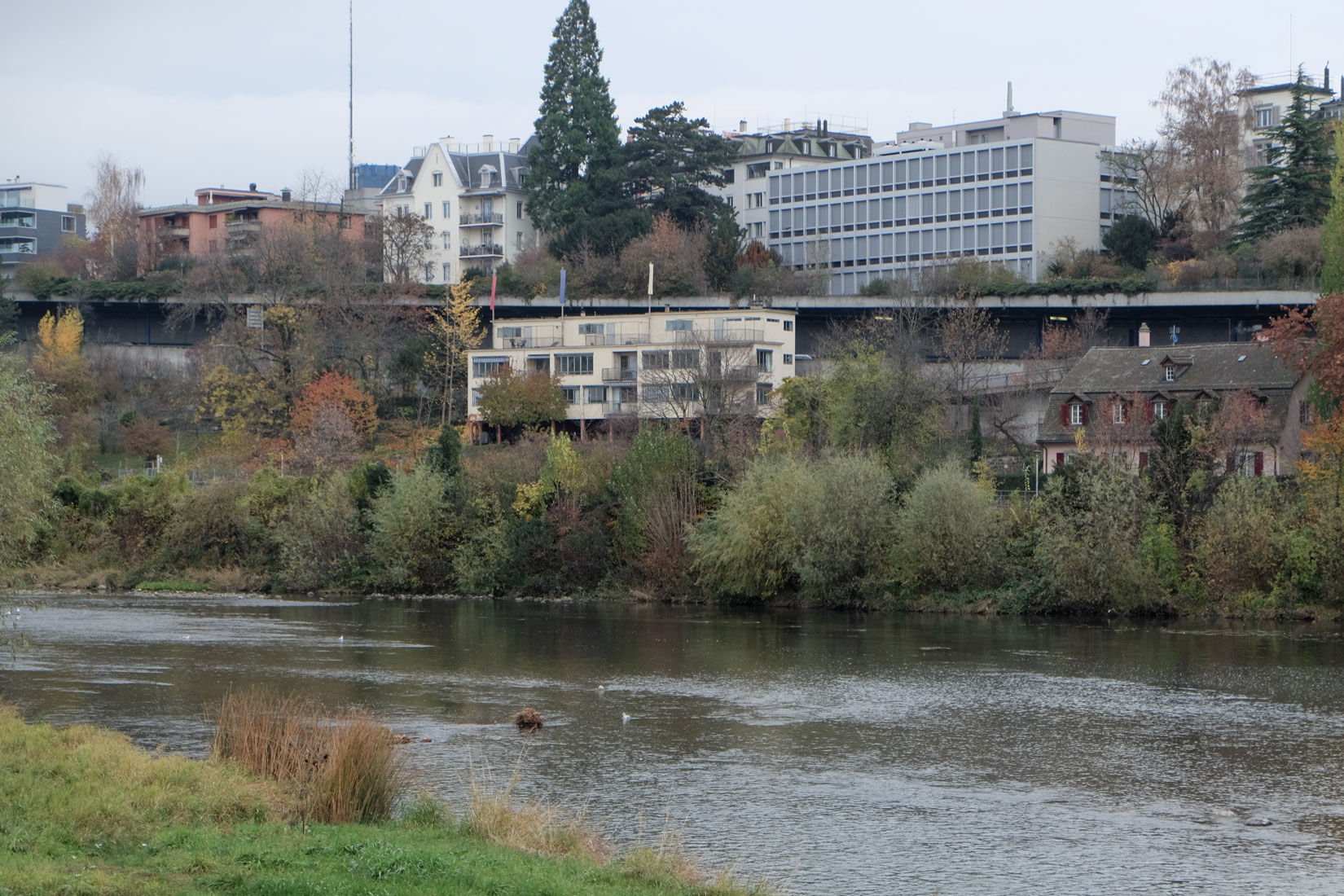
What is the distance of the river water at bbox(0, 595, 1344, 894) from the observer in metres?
25.5

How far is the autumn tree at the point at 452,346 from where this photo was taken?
4358 inches

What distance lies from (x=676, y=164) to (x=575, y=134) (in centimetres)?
991

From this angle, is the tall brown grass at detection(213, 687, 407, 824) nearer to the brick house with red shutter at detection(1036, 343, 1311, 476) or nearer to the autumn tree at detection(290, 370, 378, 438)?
the brick house with red shutter at detection(1036, 343, 1311, 476)

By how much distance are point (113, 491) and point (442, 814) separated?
67581 mm

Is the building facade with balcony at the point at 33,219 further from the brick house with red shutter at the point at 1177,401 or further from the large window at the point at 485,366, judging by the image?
the brick house with red shutter at the point at 1177,401

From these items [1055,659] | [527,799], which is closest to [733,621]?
[1055,659]

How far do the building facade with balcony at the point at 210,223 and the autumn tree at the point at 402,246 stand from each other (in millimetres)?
12019

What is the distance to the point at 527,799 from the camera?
2697 centimetres

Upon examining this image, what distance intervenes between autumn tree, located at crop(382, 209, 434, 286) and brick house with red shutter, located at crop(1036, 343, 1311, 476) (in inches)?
2342

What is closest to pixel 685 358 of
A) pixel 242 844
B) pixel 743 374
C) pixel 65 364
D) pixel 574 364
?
pixel 743 374

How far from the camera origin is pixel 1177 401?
78.8 m

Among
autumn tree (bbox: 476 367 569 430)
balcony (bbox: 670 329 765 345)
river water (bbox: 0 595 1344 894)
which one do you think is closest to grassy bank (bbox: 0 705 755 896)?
river water (bbox: 0 595 1344 894)

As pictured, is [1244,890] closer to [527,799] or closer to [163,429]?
[527,799]

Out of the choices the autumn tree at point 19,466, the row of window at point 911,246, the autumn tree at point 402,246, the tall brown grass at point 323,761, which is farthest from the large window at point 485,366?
the tall brown grass at point 323,761
